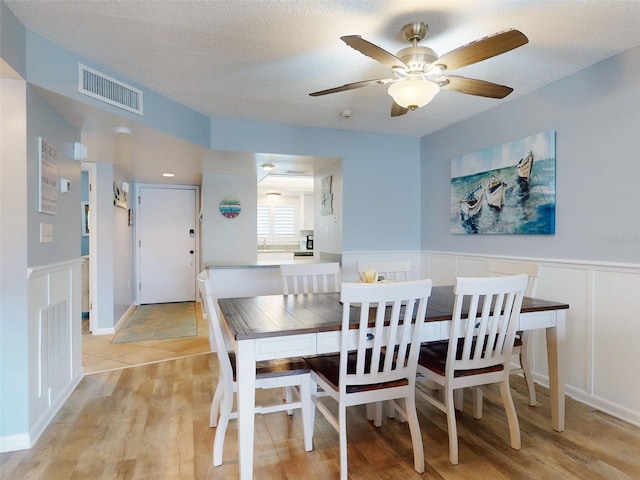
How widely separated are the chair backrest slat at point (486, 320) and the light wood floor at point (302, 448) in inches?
19.6

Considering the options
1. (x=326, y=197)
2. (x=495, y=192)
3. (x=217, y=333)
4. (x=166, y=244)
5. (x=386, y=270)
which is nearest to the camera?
(x=217, y=333)

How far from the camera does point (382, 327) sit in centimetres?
172

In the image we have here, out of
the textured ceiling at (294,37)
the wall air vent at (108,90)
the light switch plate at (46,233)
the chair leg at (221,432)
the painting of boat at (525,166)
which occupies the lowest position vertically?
the chair leg at (221,432)

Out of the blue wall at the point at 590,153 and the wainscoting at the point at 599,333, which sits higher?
the blue wall at the point at 590,153

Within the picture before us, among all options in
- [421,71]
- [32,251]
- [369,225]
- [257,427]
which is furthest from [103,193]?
[421,71]

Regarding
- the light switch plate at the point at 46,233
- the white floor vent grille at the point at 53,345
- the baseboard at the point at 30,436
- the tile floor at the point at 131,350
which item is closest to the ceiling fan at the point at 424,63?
the light switch plate at the point at 46,233

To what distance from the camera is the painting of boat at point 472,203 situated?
11.6 feet

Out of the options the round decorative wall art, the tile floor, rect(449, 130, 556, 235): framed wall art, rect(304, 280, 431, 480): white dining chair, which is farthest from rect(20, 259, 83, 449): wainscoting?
rect(449, 130, 556, 235): framed wall art

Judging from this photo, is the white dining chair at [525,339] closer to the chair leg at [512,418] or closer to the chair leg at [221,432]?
the chair leg at [512,418]

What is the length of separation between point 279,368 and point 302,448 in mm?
476

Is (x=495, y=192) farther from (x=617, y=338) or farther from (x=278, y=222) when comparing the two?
(x=278, y=222)

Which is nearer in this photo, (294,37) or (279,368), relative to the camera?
(279,368)

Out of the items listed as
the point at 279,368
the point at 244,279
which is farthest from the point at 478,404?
the point at 244,279

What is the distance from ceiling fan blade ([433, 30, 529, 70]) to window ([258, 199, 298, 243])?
20.2 feet
